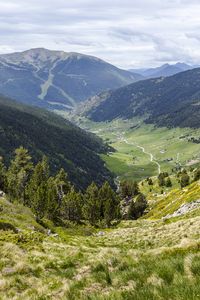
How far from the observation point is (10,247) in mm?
25734

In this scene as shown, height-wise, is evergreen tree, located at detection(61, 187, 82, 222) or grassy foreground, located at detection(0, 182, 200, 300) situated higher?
grassy foreground, located at detection(0, 182, 200, 300)

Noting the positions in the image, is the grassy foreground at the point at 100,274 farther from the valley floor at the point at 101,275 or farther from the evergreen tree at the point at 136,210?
the evergreen tree at the point at 136,210

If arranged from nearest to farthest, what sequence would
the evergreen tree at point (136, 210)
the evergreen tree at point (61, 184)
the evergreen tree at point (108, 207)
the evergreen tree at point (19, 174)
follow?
1. the evergreen tree at point (108, 207)
2. the evergreen tree at point (19, 174)
3. the evergreen tree at point (61, 184)
4. the evergreen tree at point (136, 210)

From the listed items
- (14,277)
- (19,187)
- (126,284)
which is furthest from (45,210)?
(126,284)

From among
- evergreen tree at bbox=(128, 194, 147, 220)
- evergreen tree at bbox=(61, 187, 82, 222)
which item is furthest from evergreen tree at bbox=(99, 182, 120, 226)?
evergreen tree at bbox=(128, 194, 147, 220)

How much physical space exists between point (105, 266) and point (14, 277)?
17.1 feet

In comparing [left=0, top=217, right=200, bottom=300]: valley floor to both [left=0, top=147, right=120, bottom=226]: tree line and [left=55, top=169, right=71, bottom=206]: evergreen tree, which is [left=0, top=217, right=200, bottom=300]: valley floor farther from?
[left=55, top=169, right=71, bottom=206]: evergreen tree

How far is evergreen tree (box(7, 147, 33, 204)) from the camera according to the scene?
133250 millimetres

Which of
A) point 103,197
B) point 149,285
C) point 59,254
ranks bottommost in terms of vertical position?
point 103,197

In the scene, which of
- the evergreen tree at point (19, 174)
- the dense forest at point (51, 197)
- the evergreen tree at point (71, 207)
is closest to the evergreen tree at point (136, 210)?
the dense forest at point (51, 197)

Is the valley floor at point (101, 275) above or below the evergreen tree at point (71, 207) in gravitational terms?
above

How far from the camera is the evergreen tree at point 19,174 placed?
133250 millimetres

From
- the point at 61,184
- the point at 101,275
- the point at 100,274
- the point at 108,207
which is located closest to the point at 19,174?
the point at 61,184

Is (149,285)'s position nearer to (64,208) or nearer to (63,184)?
(64,208)
